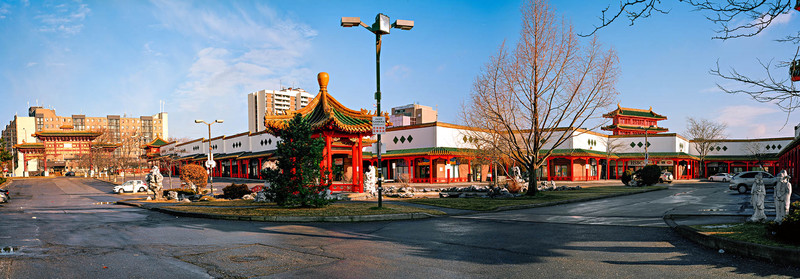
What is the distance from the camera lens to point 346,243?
955 centimetres

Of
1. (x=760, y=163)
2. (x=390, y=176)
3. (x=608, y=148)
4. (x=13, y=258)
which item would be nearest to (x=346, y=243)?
(x=13, y=258)

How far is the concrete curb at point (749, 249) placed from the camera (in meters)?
6.99

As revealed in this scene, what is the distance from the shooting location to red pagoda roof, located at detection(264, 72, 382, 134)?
26953 millimetres

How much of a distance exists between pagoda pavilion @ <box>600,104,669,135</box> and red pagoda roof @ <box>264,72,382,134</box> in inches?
2208

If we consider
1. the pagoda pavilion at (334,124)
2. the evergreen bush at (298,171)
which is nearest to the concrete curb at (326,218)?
the evergreen bush at (298,171)

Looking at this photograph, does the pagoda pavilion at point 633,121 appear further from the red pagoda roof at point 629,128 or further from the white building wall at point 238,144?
the white building wall at point 238,144

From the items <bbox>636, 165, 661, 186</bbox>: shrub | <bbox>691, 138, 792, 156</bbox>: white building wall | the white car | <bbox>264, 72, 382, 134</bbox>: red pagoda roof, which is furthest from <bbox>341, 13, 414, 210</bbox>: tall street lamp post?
<bbox>691, 138, 792, 156</bbox>: white building wall

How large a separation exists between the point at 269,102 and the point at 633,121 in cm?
11941

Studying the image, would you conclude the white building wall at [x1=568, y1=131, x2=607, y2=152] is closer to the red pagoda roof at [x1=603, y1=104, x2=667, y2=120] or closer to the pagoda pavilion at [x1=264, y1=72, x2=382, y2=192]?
the red pagoda roof at [x1=603, y1=104, x2=667, y2=120]

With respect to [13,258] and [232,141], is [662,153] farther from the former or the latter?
[13,258]

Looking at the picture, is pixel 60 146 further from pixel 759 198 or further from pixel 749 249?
pixel 749 249

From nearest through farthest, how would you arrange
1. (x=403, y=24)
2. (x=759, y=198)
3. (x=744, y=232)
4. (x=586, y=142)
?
(x=744, y=232), (x=759, y=198), (x=403, y=24), (x=586, y=142)

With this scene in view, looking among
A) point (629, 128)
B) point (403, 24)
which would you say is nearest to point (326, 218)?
point (403, 24)

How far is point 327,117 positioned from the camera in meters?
26.8
